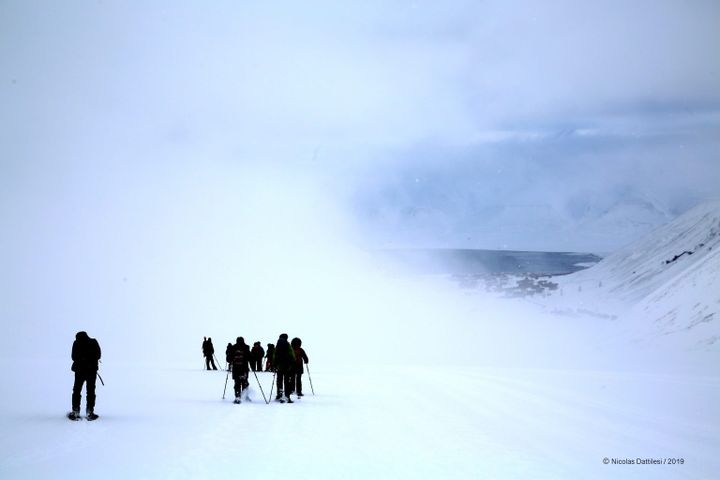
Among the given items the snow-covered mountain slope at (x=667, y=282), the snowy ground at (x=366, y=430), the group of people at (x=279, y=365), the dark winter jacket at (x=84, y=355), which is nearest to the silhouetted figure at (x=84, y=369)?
the dark winter jacket at (x=84, y=355)

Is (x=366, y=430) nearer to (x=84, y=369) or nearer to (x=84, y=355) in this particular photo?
(x=84, y=369)

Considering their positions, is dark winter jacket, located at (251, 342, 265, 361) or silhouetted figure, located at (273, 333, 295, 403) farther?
dark winter jacket, located at (251, 342, 265, 361)

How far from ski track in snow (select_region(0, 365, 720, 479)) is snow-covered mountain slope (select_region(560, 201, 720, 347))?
42.8 meters

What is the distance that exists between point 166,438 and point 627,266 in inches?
4796

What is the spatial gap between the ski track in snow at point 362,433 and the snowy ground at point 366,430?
4 cm

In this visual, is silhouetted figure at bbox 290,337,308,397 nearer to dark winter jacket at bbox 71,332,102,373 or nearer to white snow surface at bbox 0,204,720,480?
white snow surface at bbox 0,204,720,480

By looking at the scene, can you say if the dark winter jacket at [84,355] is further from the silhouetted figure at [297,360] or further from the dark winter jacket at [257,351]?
the dark winter jacket at [257,351]

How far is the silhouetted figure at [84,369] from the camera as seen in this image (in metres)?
17.9

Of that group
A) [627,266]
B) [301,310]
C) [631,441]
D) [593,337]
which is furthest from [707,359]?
[627,266]

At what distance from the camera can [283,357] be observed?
75.9ft

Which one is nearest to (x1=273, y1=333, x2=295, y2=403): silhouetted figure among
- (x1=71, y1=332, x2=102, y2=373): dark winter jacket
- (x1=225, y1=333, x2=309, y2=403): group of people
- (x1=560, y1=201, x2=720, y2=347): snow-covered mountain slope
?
(x1=225, y1=333, x2=309, y2=403): group of people

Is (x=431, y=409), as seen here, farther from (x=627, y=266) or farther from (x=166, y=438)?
(x=627, y=266)

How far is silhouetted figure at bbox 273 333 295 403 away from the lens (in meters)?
23.0

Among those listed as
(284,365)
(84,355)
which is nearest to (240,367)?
(284,365)
